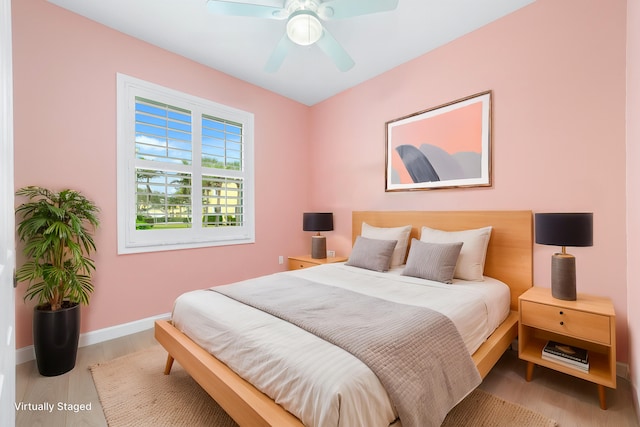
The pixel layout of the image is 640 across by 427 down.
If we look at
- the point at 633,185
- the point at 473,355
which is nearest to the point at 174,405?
the point at 473,355

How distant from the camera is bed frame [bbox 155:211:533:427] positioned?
1.25 meters

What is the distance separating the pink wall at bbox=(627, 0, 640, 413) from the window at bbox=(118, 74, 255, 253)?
3.47m

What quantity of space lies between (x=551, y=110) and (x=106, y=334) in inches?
168

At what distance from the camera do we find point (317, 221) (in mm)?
3701

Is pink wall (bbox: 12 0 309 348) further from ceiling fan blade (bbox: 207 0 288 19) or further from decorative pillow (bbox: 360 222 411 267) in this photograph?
decorative pillow (bbox: 360 222 411 267)

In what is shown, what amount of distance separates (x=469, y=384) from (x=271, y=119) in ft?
11.9

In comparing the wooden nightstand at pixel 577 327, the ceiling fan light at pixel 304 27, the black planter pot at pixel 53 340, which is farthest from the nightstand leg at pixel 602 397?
the black planter pot at pixel 53 340

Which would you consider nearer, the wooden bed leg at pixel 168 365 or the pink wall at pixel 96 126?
the wooden bed leg at pixel 168 365

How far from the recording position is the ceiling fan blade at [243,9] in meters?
1.90

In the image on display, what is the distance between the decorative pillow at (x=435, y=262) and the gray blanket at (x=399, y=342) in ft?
2.38

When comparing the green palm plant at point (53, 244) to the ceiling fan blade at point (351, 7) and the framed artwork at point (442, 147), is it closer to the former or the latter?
the ceiling fan blade at point (351, 7)

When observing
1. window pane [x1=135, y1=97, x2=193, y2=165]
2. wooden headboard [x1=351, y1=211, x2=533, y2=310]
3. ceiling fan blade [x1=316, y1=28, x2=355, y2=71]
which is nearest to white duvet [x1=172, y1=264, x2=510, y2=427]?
wooden headboard [x1=351, y1=211, x2=533, y2=310]

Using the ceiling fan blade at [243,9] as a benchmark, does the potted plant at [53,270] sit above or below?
below

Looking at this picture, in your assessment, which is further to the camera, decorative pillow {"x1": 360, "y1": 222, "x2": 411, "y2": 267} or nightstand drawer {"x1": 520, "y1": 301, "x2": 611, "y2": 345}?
decorative pillow {"x1": 360, "y1": 222, "x2": 411, "y2": 267}
